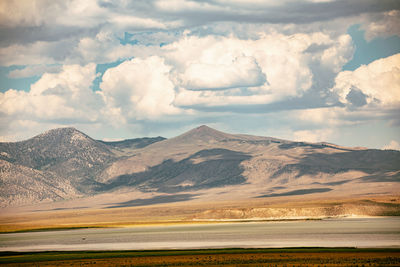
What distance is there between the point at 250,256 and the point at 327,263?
16052mm

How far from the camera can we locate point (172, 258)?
93312 mm

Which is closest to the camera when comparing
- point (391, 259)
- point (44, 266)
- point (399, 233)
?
point (391, 259)

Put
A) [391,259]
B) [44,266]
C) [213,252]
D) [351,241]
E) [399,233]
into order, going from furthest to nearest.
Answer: [399,233]
[351,241]
[213,252]
[44,266]
[391,259]

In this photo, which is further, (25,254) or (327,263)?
(25,254)

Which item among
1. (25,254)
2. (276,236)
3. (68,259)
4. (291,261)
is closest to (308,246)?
(291,261)

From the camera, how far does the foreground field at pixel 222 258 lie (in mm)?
80375

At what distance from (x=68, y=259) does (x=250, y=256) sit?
3142 centimetres

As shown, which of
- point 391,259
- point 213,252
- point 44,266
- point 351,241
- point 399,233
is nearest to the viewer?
point 391,259

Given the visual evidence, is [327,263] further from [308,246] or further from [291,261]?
[308,246]

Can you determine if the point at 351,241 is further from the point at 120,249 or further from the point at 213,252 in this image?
the point at 120,249

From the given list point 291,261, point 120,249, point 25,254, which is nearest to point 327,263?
point 291,261

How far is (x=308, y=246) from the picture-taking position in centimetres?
10275

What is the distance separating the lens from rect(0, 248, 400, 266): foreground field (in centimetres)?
8038

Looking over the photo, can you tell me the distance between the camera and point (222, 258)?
89875 millimetres
